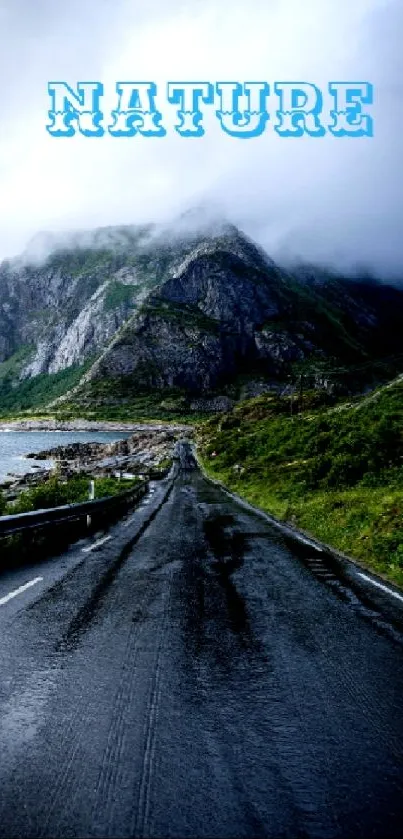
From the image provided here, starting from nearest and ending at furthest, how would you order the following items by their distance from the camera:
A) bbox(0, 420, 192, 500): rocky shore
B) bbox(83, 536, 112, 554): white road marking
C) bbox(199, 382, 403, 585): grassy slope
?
bbox(83, 536, 112, 554): white road marking
bbox(199, 382, 403, 585): grassy slope
bbox(0, 420, 192, 500): rocky shore

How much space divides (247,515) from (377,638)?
16.4 metres

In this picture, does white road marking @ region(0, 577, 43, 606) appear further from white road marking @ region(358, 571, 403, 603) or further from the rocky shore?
the rocky shore

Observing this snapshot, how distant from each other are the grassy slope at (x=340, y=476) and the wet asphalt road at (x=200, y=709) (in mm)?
4605

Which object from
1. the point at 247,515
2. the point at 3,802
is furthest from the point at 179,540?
the point at 3,802

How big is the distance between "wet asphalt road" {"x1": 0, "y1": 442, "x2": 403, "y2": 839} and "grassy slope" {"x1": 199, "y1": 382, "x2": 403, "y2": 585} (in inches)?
181

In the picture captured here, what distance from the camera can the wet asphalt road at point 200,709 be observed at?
3.74m

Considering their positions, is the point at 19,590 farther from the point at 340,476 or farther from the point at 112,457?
the point at 112,457

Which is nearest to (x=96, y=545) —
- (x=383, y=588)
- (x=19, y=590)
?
(x=19, y=590)

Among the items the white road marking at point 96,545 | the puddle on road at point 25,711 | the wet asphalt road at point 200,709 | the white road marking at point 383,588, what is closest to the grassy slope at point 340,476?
the white road marking at point 383,588

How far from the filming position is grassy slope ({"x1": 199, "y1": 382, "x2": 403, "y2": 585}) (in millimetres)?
15492

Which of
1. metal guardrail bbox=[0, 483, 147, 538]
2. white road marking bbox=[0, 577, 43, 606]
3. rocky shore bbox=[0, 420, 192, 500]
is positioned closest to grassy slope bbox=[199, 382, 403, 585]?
white road marking bbox=[0, 577, 43, 606]

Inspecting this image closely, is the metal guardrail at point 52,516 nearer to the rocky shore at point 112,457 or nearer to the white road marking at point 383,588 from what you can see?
the white road marking at point 383,588

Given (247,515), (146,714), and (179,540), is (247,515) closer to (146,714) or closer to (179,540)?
(179,540)

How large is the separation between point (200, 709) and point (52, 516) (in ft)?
39.1
